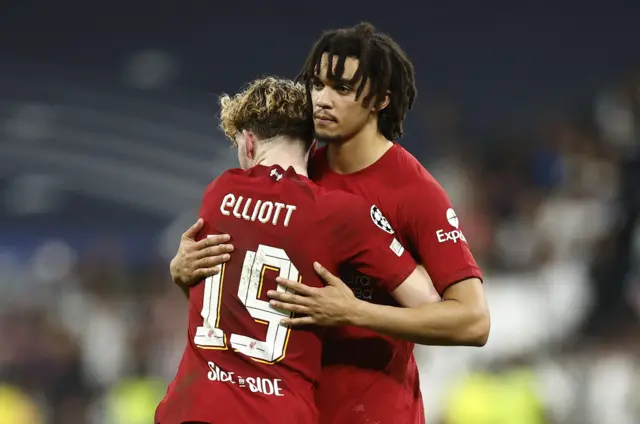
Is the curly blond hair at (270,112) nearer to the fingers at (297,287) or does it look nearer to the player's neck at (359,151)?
the player's neck at (359,151)

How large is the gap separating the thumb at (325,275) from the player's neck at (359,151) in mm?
378

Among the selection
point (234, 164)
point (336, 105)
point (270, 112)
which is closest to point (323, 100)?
point (336, 105)

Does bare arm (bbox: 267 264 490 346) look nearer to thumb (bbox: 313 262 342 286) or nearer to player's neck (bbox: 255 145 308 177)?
thumb (bbox: 313 262 342 286)

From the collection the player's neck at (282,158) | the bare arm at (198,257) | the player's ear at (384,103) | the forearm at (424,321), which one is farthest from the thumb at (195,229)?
the player's ear at (384,103)

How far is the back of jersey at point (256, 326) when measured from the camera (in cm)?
253

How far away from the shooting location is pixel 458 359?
6.27m

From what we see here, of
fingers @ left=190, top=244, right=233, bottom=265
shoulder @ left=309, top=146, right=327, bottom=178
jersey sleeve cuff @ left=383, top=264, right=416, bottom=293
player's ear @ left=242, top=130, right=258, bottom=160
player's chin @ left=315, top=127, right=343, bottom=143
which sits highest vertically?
player's chin @ left=315, top=127, right=343, bottom=143

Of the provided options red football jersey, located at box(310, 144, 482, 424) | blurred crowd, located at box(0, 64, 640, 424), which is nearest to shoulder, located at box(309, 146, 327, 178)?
red football jersey, located at box(310, 144, 482, 424)

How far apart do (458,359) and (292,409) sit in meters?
3.86

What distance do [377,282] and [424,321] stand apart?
15 centimetres

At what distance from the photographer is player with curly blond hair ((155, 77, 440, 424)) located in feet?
8.32

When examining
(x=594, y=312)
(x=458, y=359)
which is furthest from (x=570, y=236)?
(x=458, y=359)

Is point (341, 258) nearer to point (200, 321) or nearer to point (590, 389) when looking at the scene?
point (200, 321)

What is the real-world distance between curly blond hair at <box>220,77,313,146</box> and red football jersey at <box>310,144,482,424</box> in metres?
0.19
